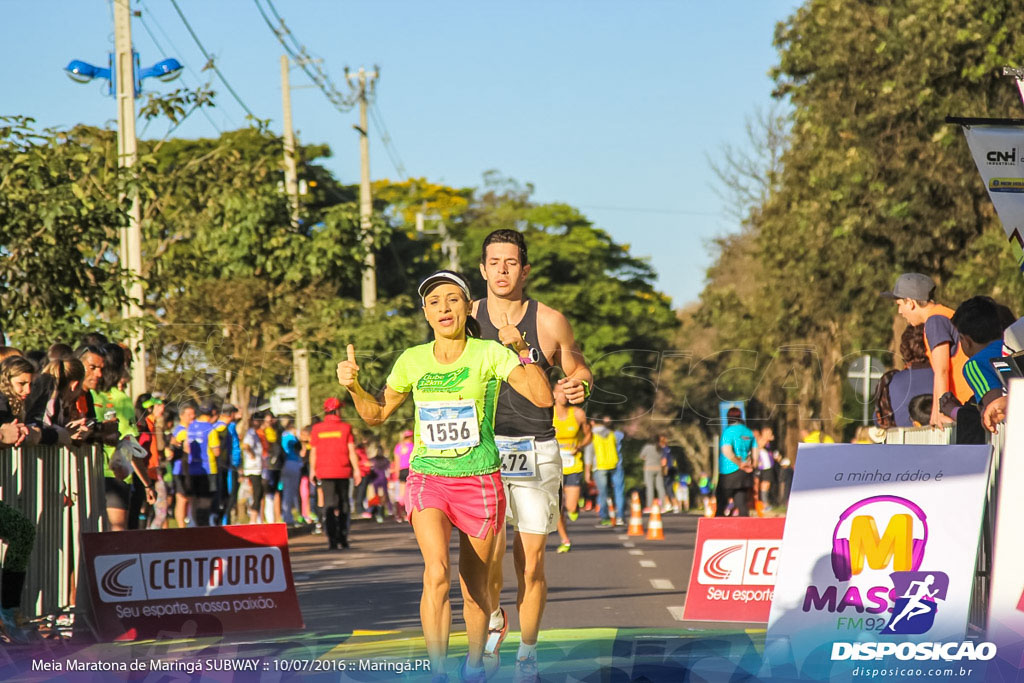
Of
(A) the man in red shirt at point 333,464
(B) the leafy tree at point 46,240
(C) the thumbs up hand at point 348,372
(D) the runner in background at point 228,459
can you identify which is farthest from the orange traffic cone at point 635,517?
(C) the thumbs up hand at point 348,372

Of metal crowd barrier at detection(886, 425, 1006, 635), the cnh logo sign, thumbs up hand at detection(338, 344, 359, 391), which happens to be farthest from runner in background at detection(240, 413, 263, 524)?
thumbs up hand at detection(338, 344, 359, 391)

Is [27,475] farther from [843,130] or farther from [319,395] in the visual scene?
[319,395]

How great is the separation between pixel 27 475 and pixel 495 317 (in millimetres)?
3857

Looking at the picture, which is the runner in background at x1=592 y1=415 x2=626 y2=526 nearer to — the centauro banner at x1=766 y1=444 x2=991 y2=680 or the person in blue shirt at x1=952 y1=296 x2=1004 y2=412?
the person in blue shirt at x1=952 y1=296 x2=1004 y2=412

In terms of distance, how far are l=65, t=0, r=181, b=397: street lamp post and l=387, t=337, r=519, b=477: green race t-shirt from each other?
13.2m

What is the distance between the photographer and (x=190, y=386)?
22.8 m

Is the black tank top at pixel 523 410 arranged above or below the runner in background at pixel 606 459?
above

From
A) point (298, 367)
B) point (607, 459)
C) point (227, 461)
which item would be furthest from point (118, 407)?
point (298, 367)

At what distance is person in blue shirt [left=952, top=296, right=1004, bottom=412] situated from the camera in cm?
856

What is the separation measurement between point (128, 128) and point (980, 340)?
46.2 feet

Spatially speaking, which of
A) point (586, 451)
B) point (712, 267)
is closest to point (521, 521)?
point (586, 451)

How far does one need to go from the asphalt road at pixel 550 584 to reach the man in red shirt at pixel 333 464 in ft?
1.43

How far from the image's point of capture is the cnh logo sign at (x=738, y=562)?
35.5 ft

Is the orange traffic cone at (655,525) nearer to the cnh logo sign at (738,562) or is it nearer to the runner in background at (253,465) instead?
the runner in background at (253,465)
